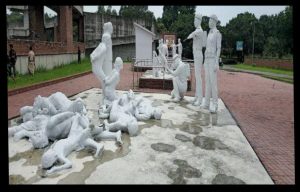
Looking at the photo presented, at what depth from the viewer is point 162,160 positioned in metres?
4.09

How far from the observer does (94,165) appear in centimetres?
381

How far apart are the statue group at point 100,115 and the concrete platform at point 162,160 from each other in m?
0.14

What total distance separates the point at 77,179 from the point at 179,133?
2463 mm

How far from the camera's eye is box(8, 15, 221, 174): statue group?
4.23m

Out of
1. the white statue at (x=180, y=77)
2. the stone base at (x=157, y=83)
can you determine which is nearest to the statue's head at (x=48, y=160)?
the white statue at (x=180, y=77)

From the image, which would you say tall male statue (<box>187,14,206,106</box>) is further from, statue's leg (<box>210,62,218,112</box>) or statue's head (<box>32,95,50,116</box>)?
statue's head (<box>32,95,50,116</box>)

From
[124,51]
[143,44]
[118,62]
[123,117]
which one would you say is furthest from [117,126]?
[124,51]

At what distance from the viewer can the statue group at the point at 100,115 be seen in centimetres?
423

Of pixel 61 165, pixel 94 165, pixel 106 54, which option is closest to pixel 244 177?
pixel 94 165

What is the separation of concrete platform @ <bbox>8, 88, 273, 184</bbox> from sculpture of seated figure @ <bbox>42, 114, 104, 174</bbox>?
0.30 feet

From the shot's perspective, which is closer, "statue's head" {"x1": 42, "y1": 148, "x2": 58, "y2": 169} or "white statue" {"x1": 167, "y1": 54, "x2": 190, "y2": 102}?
"statue's head" {"x1": 42, "y1": 148, "x2": 58, "y2": 169}

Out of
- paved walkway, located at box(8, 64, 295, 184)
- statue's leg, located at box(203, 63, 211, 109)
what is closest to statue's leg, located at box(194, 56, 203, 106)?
statue's leg, located at box(203, 63, 211, 109)
